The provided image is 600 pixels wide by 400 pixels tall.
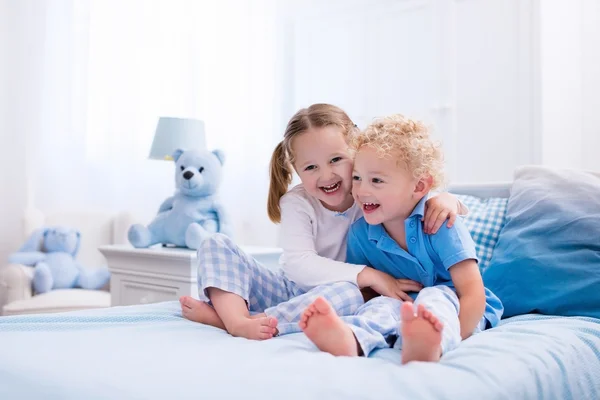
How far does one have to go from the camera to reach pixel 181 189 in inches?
91.4

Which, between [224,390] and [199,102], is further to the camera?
[199,102]

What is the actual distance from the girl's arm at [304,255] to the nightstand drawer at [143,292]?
796mm

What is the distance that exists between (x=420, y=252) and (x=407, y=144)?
8.7 inches

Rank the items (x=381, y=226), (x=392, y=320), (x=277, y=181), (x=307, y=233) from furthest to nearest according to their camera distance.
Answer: (x=277, y=181)
(x=307, y=233)
(x=381, y=226)
(x=392, y=320)

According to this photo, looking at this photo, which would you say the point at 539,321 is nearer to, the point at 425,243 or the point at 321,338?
the point at 425,243

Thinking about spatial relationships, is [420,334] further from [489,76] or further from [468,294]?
[489,76]

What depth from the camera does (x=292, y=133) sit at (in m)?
1.48

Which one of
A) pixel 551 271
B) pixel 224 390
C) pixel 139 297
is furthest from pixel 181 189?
pixel 224 390

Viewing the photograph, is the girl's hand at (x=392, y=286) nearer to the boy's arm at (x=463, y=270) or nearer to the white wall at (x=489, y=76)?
the boy's arm at (x=463, y=270)

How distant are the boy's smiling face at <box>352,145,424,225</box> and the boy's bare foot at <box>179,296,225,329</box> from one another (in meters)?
0.38

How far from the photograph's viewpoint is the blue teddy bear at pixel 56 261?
2.46m

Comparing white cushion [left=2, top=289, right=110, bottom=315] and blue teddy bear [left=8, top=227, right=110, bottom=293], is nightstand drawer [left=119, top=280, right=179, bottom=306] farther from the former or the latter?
blue teddy bear [left=8, top=227, right=110, bottom=293]

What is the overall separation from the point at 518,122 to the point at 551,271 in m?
1.70

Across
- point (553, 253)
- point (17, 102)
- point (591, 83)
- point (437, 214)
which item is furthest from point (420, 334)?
point (591, 83)
